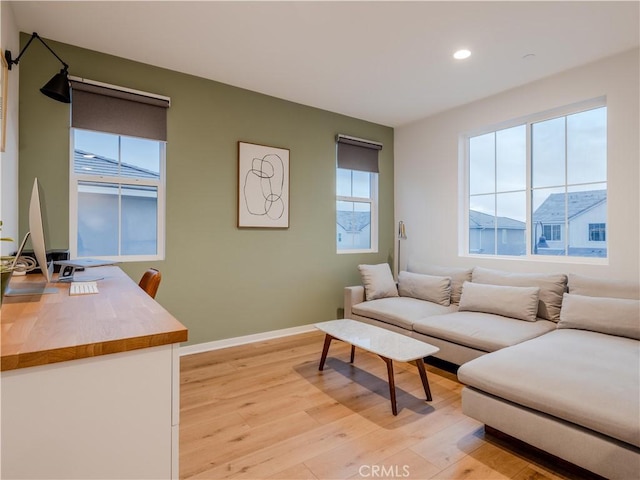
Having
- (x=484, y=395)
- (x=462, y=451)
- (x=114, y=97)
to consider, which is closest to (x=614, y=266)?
(x=484, y=395)

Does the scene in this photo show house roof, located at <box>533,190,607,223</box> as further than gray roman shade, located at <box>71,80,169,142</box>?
Yes

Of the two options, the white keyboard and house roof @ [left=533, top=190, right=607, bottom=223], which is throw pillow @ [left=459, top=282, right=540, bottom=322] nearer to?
house roof @ [left=533, top=190, right=607, bottom=223]

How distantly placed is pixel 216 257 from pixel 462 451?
2.59 meters

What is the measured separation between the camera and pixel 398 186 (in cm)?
484

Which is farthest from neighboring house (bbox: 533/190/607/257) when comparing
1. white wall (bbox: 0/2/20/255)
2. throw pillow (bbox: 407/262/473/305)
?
white wall (bbox: 0/2/20/255)

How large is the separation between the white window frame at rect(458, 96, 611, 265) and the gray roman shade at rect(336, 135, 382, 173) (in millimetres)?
1098

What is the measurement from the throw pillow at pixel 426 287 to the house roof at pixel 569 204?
3.68ft

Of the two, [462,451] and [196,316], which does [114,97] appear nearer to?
[196,316]

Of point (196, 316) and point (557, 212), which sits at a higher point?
point (557, 212)

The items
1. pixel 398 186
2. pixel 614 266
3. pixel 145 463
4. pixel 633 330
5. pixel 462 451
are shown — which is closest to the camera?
pixel 145 463

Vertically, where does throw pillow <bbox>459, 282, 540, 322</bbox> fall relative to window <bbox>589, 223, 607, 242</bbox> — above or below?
below

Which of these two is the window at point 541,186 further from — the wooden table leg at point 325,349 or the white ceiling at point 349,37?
the wooden table leg at point 325,349

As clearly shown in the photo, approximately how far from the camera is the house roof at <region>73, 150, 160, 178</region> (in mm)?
2871

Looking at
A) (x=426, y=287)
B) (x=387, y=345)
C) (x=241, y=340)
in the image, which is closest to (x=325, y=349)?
(x=387, y=345)
